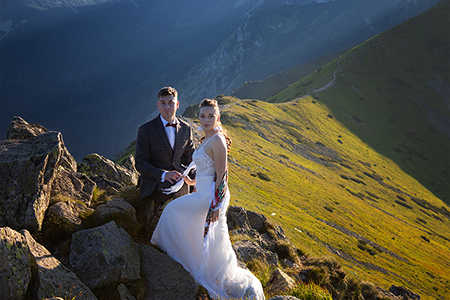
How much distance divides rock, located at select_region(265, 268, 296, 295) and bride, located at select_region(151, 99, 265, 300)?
106 cm

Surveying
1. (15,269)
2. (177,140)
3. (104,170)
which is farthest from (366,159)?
(15,269)

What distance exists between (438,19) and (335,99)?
14308cm

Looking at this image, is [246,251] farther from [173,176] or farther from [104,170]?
[104,170]

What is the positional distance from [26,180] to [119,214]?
2436 millimetres

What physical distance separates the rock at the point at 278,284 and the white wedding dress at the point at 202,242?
1.08 m

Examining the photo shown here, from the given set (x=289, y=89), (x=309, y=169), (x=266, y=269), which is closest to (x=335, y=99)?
(x=289, y=89)

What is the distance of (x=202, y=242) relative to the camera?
7250mm

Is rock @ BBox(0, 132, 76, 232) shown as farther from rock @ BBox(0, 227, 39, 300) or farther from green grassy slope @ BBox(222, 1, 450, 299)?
green grassy slope @ BBox(222, 1, 450, 299)

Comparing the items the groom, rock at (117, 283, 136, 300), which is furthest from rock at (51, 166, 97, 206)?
rock at (117, 283, 136, 300)

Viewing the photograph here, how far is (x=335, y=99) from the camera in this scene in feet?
429

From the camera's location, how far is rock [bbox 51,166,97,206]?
8.12 m

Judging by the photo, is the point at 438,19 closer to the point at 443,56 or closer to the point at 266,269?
the point at 443,56

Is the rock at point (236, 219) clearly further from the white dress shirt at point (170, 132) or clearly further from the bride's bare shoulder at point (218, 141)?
the bride's bare shoulder at point (218, 141)

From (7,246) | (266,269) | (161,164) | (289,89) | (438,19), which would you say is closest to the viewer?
(7,246)
